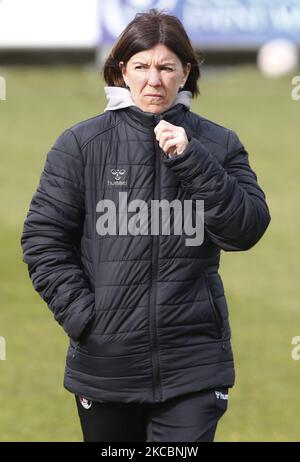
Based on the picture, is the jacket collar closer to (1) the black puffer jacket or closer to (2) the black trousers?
(1) the black puffer jacket

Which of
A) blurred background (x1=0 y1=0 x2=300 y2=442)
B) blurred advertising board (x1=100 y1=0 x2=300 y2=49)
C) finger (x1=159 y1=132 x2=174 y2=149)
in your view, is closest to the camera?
finger (x1=159 y1=132 x2=174 y2=149)

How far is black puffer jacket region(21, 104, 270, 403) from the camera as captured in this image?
3834 millimetres

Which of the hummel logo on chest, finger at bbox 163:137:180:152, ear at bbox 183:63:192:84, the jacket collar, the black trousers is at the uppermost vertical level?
ear at bbox 183:63:192:84

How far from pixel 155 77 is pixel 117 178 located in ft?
1.14

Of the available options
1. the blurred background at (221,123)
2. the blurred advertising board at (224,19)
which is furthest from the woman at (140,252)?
the blurred advertising board at (224,19)

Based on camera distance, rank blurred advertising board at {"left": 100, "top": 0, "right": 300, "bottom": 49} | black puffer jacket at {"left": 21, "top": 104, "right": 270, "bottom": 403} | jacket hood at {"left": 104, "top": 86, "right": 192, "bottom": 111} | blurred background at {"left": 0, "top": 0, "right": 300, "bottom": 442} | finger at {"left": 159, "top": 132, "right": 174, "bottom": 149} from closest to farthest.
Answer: finger at {"left": 159, "top": 132, "right": 174, "bottom": 149}
black puffer jacket at {"left": 21, "top": 104, "right": 270, "bottom": 403}
jacket hood at {"left": 104, "top": 86, "right": 192, "bottom": 111}
blurred background at {"left": 0, "top": 0, "right": 300, "bottom": 442}
blurred advertising board at {"left": 100, "top": 0, "right": 300, "bottom": 49}

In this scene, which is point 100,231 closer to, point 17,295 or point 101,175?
point 101,175

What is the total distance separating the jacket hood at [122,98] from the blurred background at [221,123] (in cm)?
70

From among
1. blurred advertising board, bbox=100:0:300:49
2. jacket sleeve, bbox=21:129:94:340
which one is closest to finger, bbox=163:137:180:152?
jacket sleeve, bbox=21:129:94:340

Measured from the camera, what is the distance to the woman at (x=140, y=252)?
151 inches

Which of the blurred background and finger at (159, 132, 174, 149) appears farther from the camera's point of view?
the blurred background

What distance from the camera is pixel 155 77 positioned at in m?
3.84

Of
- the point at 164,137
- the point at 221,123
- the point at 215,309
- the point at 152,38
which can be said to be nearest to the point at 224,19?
the point at 221,123

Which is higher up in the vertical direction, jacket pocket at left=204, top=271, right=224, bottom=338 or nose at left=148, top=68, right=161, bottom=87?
nose at left=148, top=68, right=161, bottom=87
